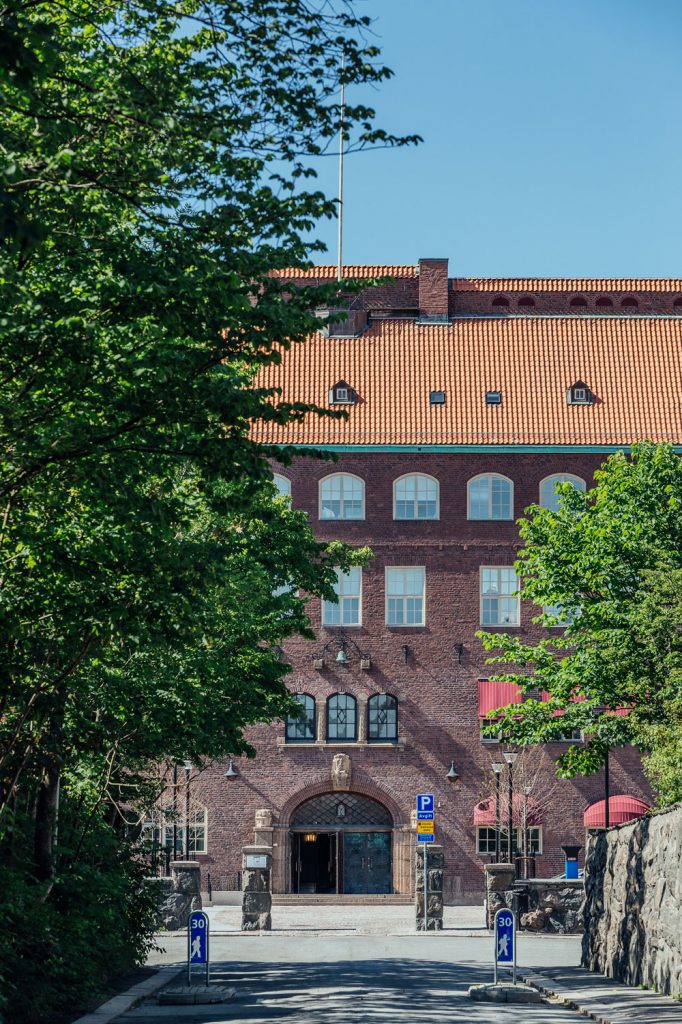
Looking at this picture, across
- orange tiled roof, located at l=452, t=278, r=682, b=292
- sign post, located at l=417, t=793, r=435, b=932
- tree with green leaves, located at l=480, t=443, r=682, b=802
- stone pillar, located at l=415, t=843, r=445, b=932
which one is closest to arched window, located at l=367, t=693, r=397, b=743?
tree with green leaves, located at l=480, t=443, r=682, b=802

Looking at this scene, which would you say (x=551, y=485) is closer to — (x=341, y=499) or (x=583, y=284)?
(x=341, y=499)

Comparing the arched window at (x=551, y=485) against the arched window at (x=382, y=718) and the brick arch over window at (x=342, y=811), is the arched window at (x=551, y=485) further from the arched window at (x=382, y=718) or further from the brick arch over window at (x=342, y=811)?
the brick arch over window at (x=342, y=811)

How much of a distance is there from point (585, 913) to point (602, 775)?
26014 millimetres

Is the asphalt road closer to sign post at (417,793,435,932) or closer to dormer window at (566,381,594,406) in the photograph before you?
sign post at (417,793,435,932)

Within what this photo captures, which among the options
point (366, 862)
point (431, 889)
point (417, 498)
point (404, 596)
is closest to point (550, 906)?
point (431, 889)

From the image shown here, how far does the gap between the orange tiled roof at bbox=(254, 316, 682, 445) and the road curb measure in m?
31.0

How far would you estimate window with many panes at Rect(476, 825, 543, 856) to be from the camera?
50.4 m

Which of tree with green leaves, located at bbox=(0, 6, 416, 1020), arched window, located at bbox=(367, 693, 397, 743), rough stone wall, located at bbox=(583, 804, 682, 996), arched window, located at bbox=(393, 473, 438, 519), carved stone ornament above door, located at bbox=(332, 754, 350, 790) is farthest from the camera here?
arched window, located at bbox=(393, 473, 438, 519)

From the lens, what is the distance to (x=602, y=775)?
165 ft

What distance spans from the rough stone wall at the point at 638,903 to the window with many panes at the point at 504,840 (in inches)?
1007

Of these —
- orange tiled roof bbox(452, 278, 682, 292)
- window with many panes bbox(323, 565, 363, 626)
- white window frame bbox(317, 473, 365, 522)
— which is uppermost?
orange tiled roof bbox(452, 278, 682, 292)

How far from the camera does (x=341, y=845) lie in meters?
51.3

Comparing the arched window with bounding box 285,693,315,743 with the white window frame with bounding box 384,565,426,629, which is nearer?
the arched window with bounding box 285,693,315,743

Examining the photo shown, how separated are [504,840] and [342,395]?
1635 centimetres
